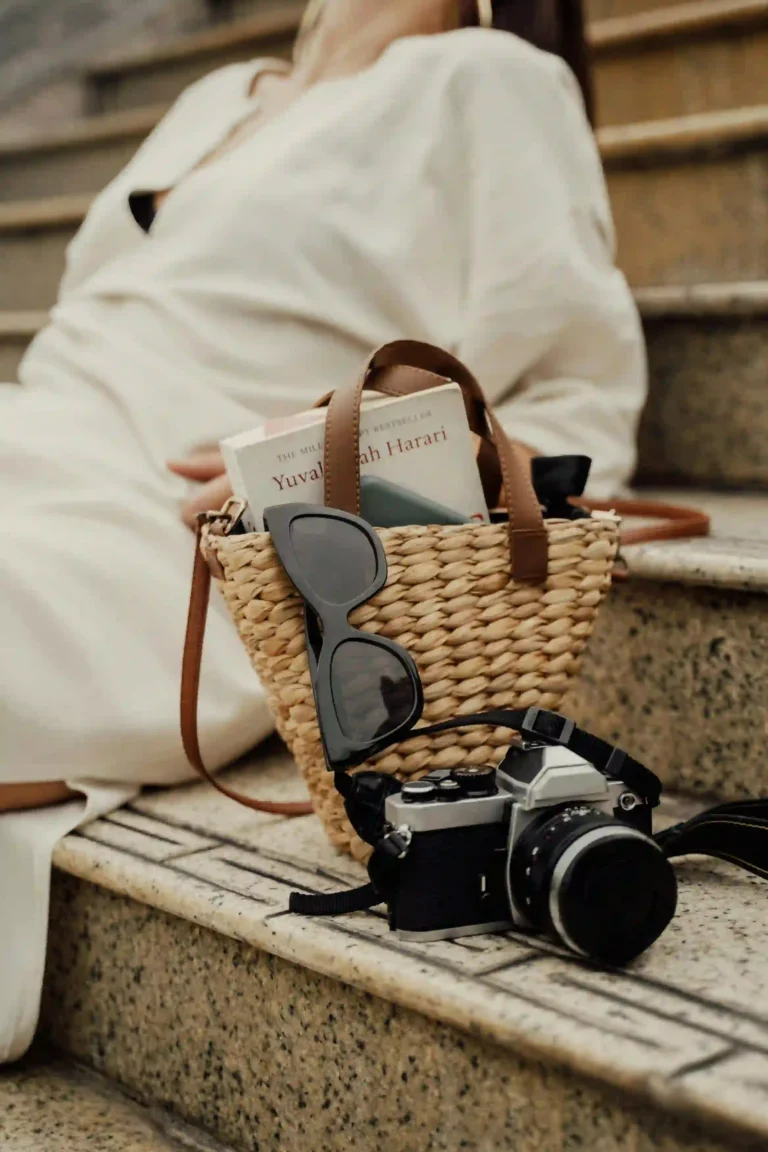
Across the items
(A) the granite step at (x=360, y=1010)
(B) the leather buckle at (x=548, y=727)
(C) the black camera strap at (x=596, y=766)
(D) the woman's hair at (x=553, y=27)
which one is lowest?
(A) the granite step at (x=360, y=1010)

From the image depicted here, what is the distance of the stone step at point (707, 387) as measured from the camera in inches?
50.9

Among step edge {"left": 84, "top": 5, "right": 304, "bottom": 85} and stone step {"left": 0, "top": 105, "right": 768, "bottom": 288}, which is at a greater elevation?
step edge {"left": 84, "top": 5, "right": 304, "bottom": 85}

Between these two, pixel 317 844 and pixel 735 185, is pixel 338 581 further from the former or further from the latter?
pixel 735 185

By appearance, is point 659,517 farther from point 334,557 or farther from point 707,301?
point 334,557

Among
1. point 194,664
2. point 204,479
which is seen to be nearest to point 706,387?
point 204,479

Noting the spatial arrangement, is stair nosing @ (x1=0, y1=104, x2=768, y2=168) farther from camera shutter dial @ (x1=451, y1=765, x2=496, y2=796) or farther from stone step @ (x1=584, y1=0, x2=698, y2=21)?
camera shutter dial @ (x1=451, y1=765, x2=496, y2=796)

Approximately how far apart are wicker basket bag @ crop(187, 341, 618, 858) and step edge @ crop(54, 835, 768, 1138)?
0.10m

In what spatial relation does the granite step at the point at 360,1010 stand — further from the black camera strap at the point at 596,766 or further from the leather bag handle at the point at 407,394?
the leather bag handle at the point at 407,394

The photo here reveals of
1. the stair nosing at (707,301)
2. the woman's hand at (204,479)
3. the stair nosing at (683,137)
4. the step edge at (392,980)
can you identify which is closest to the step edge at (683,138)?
the stair nosing at (683,137)

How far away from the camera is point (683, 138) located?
1426mm

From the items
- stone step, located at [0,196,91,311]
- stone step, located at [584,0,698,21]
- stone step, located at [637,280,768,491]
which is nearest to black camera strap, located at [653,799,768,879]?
stone step, located at [637,280,768,491]

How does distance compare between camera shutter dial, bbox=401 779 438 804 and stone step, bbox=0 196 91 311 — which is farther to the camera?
stone step, bbox=0 196 91 311

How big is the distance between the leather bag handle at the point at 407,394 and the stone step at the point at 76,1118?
1.37ft

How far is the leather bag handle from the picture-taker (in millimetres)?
744
